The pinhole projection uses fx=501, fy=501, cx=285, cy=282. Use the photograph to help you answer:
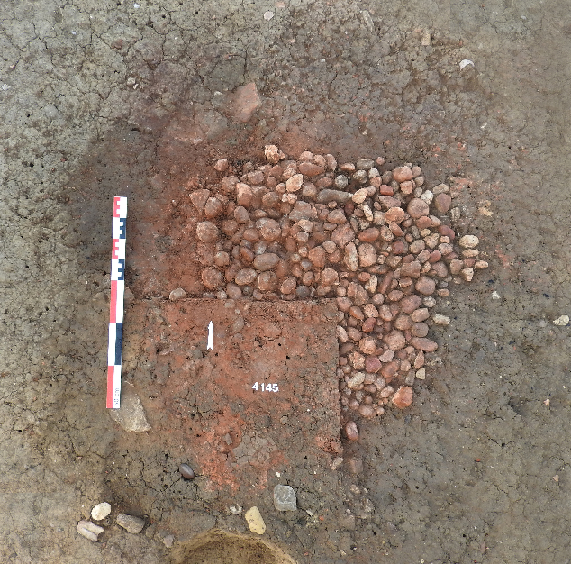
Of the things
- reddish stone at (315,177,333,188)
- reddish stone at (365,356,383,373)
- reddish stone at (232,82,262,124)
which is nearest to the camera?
reddish stone at (365,356,383,373)

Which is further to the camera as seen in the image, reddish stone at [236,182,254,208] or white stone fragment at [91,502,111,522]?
reddish stone at [236,182,254,208]

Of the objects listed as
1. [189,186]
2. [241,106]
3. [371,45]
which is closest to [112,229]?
[189,186]

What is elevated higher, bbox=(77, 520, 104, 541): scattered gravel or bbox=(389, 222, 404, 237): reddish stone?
bbox=(389, 222, 404, 237): reddish stone

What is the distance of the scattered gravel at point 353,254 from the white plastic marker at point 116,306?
374 mm

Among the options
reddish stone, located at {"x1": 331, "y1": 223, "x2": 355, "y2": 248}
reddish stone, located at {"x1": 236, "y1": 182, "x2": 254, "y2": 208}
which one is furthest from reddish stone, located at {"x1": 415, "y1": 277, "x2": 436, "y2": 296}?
reddish stone, located at {"x1": 236, "y1": 182, "x2": 254, "y2": 208}

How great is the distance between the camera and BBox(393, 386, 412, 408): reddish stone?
10.8 ft

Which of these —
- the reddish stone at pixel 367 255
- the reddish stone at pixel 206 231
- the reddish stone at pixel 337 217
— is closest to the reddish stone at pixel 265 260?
the reddish stone at pixel 206 231

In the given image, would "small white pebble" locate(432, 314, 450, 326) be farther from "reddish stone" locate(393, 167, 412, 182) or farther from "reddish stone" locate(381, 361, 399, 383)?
"reddish stone" locate(393, 167, 412, 182)

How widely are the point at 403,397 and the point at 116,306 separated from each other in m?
1.99

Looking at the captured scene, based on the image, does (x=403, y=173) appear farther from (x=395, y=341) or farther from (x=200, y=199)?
(x=200, y=199)

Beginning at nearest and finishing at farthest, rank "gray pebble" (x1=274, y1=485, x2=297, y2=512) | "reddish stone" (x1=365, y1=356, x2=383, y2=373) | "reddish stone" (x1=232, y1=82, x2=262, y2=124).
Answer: "gray pebble" (x1=274, y1=485, x2=297, y2=512), "reddish stone" (x1=365, y1=356, x2=383, y2=373), "reddish stone" (x1=232, y1=82, x2=262, y2=124)

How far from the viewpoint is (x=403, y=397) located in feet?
10.8

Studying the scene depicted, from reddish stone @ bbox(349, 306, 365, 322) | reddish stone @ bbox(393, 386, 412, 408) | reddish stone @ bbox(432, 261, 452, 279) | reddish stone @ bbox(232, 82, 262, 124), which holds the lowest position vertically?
reddish stone @ bbox(393, 386, 412, 408)

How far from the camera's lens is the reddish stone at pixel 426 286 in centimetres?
334
